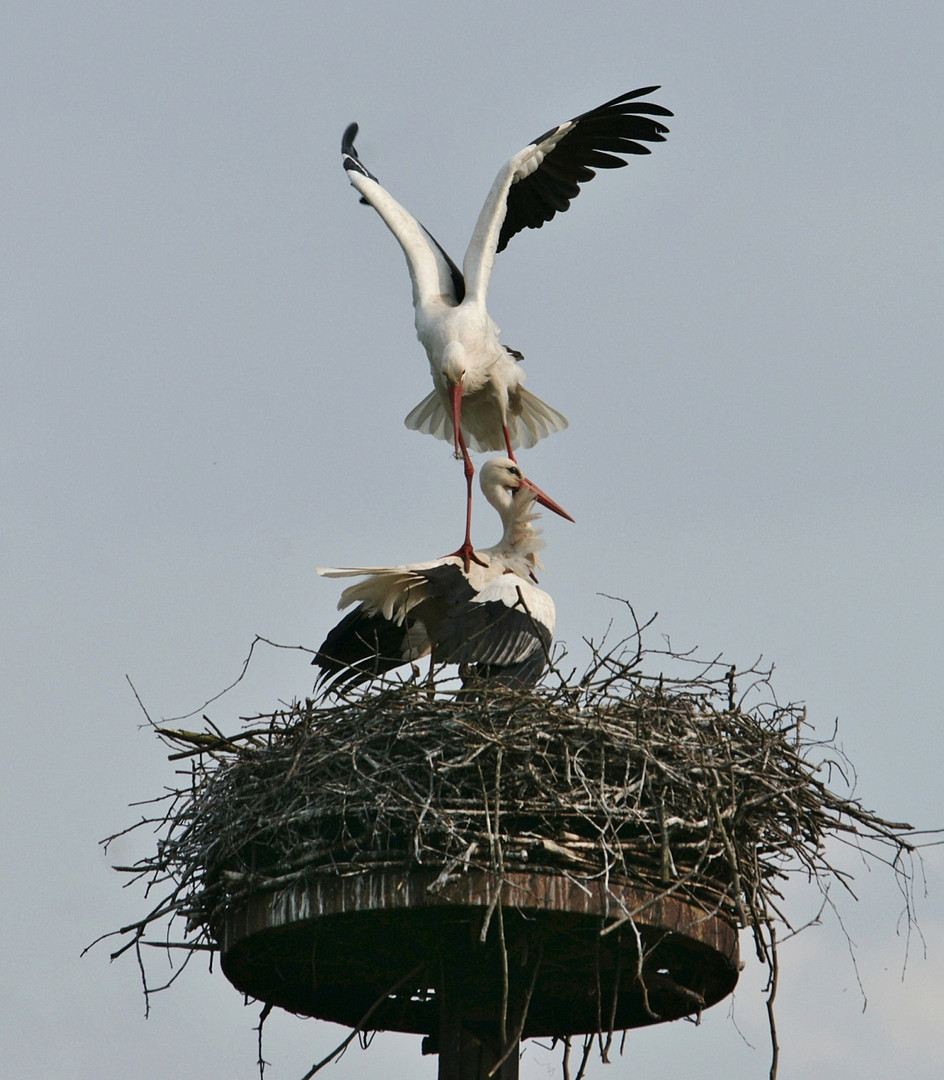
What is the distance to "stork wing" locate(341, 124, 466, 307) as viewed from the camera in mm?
10148

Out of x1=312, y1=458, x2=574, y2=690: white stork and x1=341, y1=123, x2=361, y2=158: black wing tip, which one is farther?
x1=341, y1=123, x2=361, y2=158: black wing tip

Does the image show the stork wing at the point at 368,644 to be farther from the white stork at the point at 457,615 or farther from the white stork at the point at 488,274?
the white stork at the point at 488,274

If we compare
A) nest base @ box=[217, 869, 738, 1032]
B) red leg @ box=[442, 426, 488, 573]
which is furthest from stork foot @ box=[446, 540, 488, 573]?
nest base @ box=[217, 869, 738, 1032]

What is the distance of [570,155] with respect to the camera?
417 inches

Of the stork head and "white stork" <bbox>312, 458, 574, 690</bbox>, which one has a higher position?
the stork head

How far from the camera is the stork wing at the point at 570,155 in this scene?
33.5ft

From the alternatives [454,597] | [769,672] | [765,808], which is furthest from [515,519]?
[765,808]

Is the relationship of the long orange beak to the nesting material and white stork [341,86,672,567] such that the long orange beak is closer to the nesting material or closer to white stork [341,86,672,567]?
white stork [341,86,672,567]

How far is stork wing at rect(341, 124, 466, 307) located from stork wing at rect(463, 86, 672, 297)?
228 mm

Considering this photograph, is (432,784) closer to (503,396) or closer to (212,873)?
(212,873)

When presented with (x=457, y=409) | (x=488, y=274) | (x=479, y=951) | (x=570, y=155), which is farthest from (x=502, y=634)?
(x=570, y=155)

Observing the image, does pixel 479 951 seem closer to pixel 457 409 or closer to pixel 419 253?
pixel 457 409

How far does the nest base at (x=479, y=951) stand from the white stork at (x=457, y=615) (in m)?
1.26

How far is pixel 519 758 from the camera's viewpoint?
238 inches
